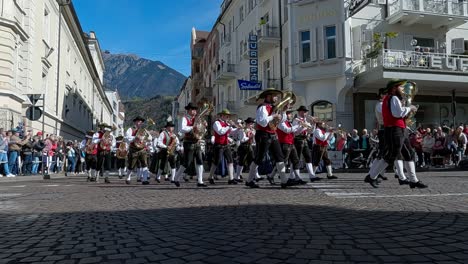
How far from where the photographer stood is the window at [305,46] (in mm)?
25641

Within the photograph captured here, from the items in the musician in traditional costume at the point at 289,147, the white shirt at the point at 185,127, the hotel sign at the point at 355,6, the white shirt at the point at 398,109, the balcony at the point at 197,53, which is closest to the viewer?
the white shirt at the point at 398,109

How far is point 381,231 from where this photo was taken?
4.50 m

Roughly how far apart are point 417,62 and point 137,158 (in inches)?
676

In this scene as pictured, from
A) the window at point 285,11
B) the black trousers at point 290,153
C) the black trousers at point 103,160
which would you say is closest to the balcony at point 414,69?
the window at point 285,11

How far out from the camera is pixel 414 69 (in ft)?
75.0

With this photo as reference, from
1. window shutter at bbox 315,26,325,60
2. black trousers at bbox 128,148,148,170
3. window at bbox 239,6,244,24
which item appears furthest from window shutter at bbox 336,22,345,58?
window at bbox 239,6,244,24

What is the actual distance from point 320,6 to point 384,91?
56.0 ft

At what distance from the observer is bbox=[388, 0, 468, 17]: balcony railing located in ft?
80.5

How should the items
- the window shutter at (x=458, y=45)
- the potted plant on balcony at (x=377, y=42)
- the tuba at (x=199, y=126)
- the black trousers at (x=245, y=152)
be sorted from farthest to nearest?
the window shutter at (x=458, y=45) → the potted plant on balcony at (x=377, y=42) → the black trousers at (x=245, y=152) → the tuba at (x=199, y=126)

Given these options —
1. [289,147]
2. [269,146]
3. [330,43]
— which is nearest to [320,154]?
[289,147]

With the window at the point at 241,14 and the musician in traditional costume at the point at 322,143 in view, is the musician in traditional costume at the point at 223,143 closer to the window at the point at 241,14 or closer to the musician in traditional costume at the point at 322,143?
the musician in traditional costume at the point at 322,143

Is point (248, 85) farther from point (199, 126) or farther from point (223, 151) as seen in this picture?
point (199, 126)

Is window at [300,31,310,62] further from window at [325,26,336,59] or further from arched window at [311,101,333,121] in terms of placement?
arched window at [311,101,333,121]

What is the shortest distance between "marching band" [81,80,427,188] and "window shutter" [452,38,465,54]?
58.5 feet
